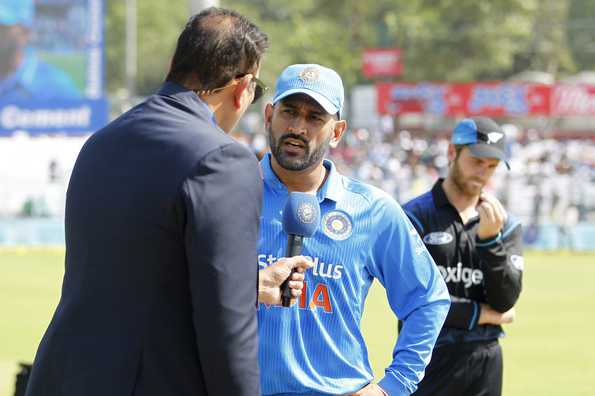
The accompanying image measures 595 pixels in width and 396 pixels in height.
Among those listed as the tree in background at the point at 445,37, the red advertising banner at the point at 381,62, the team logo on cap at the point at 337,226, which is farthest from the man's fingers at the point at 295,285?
the red advertising banner at the point at 381,62

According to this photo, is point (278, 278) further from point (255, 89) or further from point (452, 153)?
point (452, 153)

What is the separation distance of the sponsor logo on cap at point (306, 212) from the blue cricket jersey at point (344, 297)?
29 cm

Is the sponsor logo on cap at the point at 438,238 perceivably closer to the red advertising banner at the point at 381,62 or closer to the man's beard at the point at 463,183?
the man's beard at the point at 463,183

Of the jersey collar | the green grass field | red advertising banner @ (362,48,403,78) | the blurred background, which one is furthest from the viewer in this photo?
red advertising banner @ (362,48,403,78)

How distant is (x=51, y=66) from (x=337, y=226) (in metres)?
31.5

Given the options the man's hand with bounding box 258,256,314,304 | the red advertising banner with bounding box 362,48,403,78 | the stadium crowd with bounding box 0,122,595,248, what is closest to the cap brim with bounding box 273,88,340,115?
the man's hand with bounding box 258,256,314,304

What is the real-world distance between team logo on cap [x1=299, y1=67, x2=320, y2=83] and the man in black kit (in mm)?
1670

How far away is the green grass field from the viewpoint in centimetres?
1183

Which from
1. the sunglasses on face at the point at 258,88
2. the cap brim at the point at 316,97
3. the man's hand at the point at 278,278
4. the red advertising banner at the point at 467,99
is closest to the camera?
the sunglasses on face at the point at 258,88

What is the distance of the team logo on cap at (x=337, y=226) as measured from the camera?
4340 millimetres

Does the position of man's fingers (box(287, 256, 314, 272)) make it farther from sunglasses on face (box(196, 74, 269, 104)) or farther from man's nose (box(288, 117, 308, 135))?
man's nose (box(288, 117, 308, 135))

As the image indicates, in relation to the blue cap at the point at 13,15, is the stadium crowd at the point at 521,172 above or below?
below

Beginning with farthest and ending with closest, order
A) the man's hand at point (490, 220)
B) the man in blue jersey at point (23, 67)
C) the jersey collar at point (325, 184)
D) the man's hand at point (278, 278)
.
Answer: the man in blue jersey at point (23, 67), the man's hand at point (490, 220), the jersey collar at point (325, 184), the man's hand at point (278, 278)

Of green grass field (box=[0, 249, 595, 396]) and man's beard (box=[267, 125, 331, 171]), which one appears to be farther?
green grass field (box=[0, 249, 595, 396])
